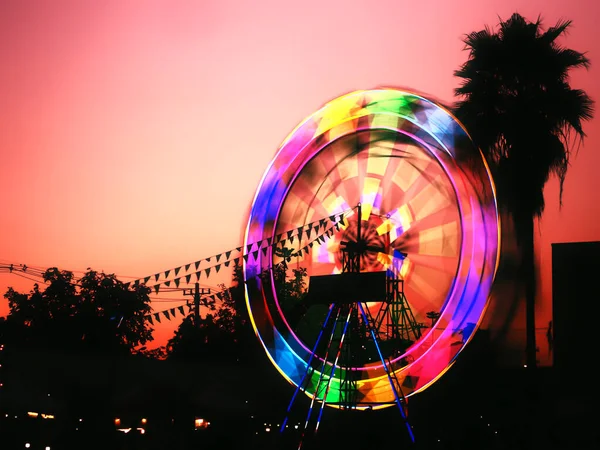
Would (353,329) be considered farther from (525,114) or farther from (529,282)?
(525,114)

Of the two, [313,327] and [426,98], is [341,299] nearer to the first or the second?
[313,327]

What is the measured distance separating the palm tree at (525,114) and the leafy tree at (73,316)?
21182mm

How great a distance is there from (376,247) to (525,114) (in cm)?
405

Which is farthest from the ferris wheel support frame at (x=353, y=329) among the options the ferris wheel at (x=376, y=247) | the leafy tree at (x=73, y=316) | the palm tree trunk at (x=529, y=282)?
the leafy tree at (x=73, y=316)

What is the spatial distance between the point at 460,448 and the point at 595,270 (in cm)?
1000

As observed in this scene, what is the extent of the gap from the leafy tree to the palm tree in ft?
69.5

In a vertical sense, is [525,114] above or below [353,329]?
above

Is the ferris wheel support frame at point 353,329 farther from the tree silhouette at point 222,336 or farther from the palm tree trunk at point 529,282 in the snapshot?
the tree silhouette at point 222,336

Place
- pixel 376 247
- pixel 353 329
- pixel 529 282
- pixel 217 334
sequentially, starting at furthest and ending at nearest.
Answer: pixel 217 334, pixel 353 329, pixel 376 247, pixel 529 282

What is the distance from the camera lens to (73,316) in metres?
37.7

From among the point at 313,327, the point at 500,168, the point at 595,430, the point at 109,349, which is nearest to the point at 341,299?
the point at 313,327

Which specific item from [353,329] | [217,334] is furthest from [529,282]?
[217,334]

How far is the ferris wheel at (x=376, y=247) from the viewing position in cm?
1587

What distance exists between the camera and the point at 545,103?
674 inches
